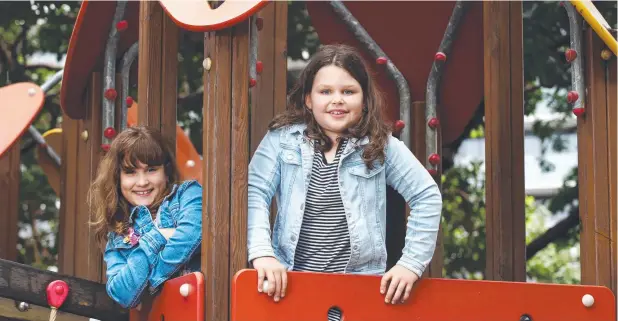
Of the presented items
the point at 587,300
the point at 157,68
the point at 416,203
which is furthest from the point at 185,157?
the point at 587,300

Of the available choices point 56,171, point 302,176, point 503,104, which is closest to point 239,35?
point 302,176

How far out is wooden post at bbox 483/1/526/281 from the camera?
5.44 meters

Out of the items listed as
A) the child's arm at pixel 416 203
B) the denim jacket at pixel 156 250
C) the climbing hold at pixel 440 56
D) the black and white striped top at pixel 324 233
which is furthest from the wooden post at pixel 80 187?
the child's arm at pixel 416 203

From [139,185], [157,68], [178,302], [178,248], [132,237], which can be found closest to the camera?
[178,302]

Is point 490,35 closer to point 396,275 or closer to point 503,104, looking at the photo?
point 503,104

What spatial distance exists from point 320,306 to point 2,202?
10.4ft

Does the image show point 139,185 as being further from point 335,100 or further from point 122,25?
point 122,25

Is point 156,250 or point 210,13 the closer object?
point 210,13

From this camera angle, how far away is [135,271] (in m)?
4.50

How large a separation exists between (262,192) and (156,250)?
0.51 metres

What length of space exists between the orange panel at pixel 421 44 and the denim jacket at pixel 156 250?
1.91 meters

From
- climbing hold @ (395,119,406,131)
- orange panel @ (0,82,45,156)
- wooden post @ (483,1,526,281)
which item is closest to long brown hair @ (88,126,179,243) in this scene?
orange panel @ (0,82,45,156)

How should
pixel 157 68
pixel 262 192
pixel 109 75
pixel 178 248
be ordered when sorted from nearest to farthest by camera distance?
pixel 262 192 < pixel 178 248 < pixel 157 68 < pixel 109 75

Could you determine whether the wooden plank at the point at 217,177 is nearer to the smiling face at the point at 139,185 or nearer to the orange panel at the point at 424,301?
the orange panel at the point at 424,301
